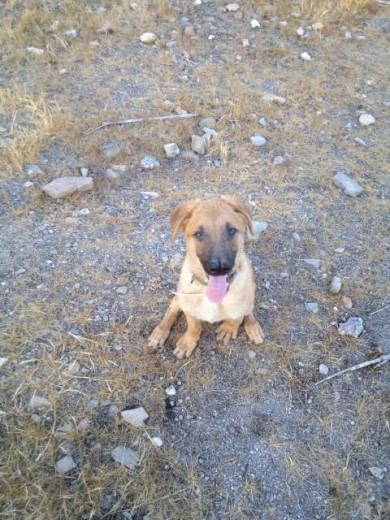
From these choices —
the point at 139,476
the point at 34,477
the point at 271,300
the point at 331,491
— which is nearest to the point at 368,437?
the point at 331,491

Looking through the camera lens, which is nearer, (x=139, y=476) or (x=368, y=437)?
(x=139, y=476)

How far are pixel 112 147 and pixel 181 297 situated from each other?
2452mm

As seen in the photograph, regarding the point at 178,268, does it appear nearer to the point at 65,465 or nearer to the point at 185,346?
the point at 185,346

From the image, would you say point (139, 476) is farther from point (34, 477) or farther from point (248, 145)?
point (248, 145)

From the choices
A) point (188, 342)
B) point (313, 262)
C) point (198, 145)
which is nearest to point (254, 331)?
point (188, 342)

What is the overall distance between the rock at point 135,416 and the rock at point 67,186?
92.3 inches

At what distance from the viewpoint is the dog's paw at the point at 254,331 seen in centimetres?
308

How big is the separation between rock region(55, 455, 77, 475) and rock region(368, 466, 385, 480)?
6.24 ft

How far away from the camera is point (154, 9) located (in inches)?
255

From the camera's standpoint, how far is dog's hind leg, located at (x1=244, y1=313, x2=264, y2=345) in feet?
10.1

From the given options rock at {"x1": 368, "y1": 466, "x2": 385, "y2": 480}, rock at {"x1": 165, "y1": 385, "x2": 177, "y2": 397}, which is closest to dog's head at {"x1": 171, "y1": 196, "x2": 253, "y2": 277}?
rock at {"x1": 165, "y1": 385, "x2": 177, "y2": 397}

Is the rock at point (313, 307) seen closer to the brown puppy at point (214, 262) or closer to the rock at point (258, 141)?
the brown puppy at point (214, 262)

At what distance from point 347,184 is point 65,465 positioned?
3749 mm

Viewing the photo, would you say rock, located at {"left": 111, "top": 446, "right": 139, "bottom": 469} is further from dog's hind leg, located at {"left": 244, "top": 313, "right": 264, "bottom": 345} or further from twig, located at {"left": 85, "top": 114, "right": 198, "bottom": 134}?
twig, located at {"left": 85, "top": 114, "right": 198, "bottom": 134}
